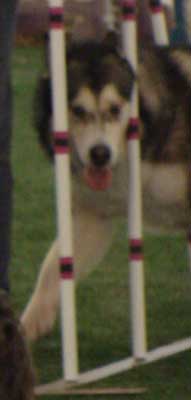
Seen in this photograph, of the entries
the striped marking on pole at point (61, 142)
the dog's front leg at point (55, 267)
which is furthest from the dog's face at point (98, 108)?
the striped marking on pole at point (61, 142)

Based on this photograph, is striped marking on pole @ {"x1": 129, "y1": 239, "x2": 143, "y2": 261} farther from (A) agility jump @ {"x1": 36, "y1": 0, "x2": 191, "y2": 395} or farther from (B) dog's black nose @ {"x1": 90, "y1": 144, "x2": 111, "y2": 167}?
(B) dog's black nose @ {"x1": 90, "y1": 144, "x2": 111, "y2": 167}

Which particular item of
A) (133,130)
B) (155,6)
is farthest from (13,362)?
(155,6)

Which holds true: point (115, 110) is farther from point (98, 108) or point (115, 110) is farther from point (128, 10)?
point (128, 10)

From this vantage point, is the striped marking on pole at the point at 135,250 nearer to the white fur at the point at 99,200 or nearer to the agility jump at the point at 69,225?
the agility jump at the point at 69,225

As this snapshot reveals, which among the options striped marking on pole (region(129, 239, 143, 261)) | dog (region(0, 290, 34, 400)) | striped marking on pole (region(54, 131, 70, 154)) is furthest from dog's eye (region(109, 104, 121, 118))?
dog (region(0, 290, 34, 400))

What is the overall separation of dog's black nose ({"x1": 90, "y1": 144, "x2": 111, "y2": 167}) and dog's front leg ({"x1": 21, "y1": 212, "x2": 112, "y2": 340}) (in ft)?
1.05

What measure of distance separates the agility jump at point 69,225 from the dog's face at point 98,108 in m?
0.08

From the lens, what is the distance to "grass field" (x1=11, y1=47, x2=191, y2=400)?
478cm

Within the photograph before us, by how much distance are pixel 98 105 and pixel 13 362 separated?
7.16 feet

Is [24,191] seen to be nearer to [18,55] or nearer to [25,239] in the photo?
[25,239]

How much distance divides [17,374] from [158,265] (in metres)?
3.67

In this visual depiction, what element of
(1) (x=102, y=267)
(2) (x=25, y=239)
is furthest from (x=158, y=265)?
(2) (x=25, y=239)

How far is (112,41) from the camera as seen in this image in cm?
505

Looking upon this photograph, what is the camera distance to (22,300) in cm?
588
